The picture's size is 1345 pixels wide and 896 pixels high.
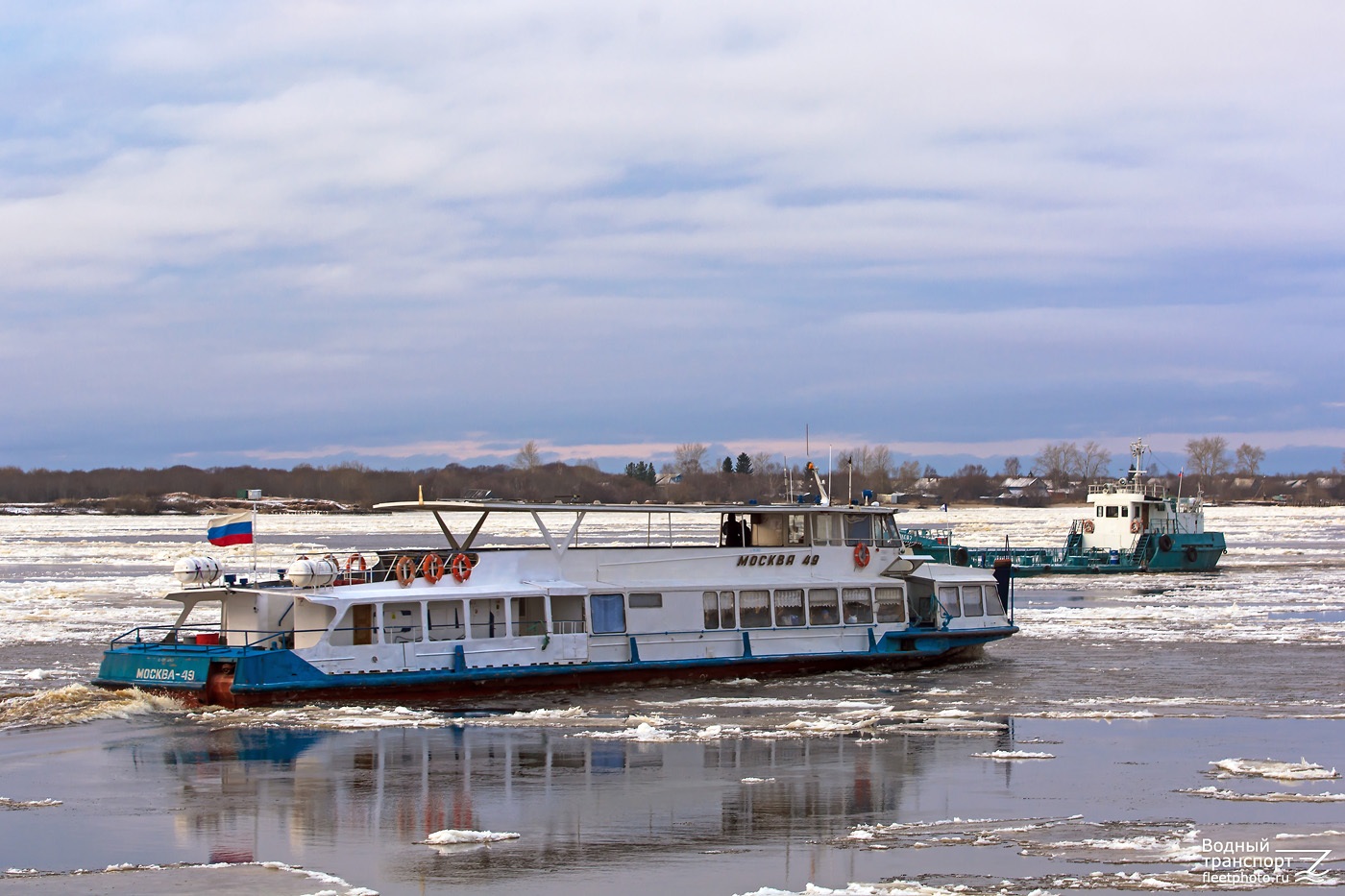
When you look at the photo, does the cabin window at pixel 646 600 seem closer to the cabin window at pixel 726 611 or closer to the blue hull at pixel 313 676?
the blue hull at pixel 313 676

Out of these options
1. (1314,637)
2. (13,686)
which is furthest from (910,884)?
(1314,637)

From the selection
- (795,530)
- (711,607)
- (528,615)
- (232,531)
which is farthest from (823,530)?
(232,531)

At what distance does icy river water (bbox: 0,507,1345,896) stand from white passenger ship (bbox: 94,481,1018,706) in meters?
0.61

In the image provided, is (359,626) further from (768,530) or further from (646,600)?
(768,530)

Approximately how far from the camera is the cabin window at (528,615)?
25734mm

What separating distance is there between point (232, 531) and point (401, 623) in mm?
3337

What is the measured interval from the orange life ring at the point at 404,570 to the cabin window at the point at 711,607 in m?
5.75

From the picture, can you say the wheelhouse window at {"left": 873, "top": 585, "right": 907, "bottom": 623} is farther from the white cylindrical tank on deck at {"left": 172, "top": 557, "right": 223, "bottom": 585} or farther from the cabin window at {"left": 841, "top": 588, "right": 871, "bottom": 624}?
the white cylindrical tank on deck at {"left": 172, "top": 557, "right": 223, "bottom": 585}

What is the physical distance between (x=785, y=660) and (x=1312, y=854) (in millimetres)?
13906

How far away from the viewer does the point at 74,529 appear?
111250 millimetres

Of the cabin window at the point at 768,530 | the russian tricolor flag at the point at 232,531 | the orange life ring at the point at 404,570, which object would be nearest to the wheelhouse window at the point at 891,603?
the cabin window at the point at 768,530

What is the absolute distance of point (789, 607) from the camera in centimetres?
2825

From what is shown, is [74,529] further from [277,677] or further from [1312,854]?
[1312,854]

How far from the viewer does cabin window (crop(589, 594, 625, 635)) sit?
86.7 feet
